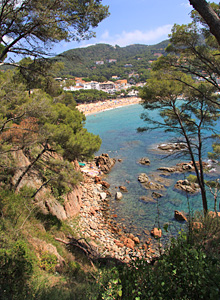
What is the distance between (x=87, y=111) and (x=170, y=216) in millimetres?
54407

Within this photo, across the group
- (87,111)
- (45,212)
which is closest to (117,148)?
(45,212)

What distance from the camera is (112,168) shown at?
61.9ft

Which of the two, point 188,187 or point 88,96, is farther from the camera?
point 88,96

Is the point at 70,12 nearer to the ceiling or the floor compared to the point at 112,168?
nearer to the ceiling

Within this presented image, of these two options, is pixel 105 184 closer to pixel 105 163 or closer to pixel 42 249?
pixel 105 163

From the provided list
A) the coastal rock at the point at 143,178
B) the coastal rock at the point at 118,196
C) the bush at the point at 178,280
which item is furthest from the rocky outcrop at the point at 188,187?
the bush at the point at 178,280

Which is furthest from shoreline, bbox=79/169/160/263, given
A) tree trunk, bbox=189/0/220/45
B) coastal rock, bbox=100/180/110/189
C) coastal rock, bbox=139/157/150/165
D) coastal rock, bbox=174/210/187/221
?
coastal rock, bbox=139/157/150/165

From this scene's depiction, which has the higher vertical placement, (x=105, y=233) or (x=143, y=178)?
(x=105, y=233)

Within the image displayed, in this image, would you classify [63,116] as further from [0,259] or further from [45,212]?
[0,259]

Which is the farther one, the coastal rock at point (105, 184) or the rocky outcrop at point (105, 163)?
the rocky outcrop at point (105, 163)

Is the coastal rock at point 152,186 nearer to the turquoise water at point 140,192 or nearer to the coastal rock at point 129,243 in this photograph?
the turquoise water at point 140,192

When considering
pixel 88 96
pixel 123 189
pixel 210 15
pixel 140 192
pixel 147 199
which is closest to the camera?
pixel 210 15

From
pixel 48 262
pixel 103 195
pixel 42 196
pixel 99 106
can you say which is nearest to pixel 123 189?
pixel 103 195

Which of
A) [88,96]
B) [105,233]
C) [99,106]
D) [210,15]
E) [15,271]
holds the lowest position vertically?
[105,233]
